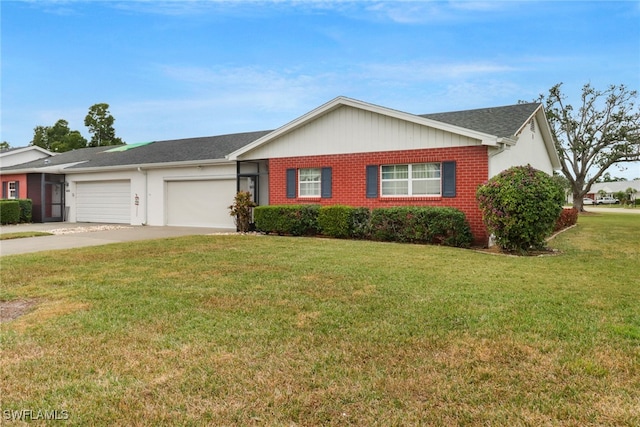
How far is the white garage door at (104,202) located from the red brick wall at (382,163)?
28.9 feet

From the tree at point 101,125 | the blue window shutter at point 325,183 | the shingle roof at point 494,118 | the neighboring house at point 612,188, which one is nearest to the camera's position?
the shingle roof at point 494,118

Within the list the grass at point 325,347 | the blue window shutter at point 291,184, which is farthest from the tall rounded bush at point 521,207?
the blue window shutter at point 291,184

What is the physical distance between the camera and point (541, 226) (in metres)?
9.60

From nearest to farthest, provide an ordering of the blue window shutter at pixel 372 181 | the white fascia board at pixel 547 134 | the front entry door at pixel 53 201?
the blue window shutter at pixel 372 181 → the white fascia board at pixel 547 134 → the front entry door at pixel 53 201

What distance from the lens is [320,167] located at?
14852mm

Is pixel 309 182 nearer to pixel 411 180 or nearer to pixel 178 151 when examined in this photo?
pixel 411 180

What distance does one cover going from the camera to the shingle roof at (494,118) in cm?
1262

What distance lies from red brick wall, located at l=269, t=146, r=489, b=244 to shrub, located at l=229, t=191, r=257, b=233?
84 cm

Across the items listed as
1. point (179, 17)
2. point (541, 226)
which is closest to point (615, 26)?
point (541, 226)

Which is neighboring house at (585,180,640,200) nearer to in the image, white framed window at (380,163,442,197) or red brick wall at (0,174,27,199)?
white framed window at (380,163,442,197)

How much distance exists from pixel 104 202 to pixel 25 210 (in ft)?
Answer: 12.0

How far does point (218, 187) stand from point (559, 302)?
14.8m

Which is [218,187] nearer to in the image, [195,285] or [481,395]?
[195,285]

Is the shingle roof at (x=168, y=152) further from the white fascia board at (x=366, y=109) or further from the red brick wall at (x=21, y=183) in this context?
the white fascia board at (x=366, y=109)
